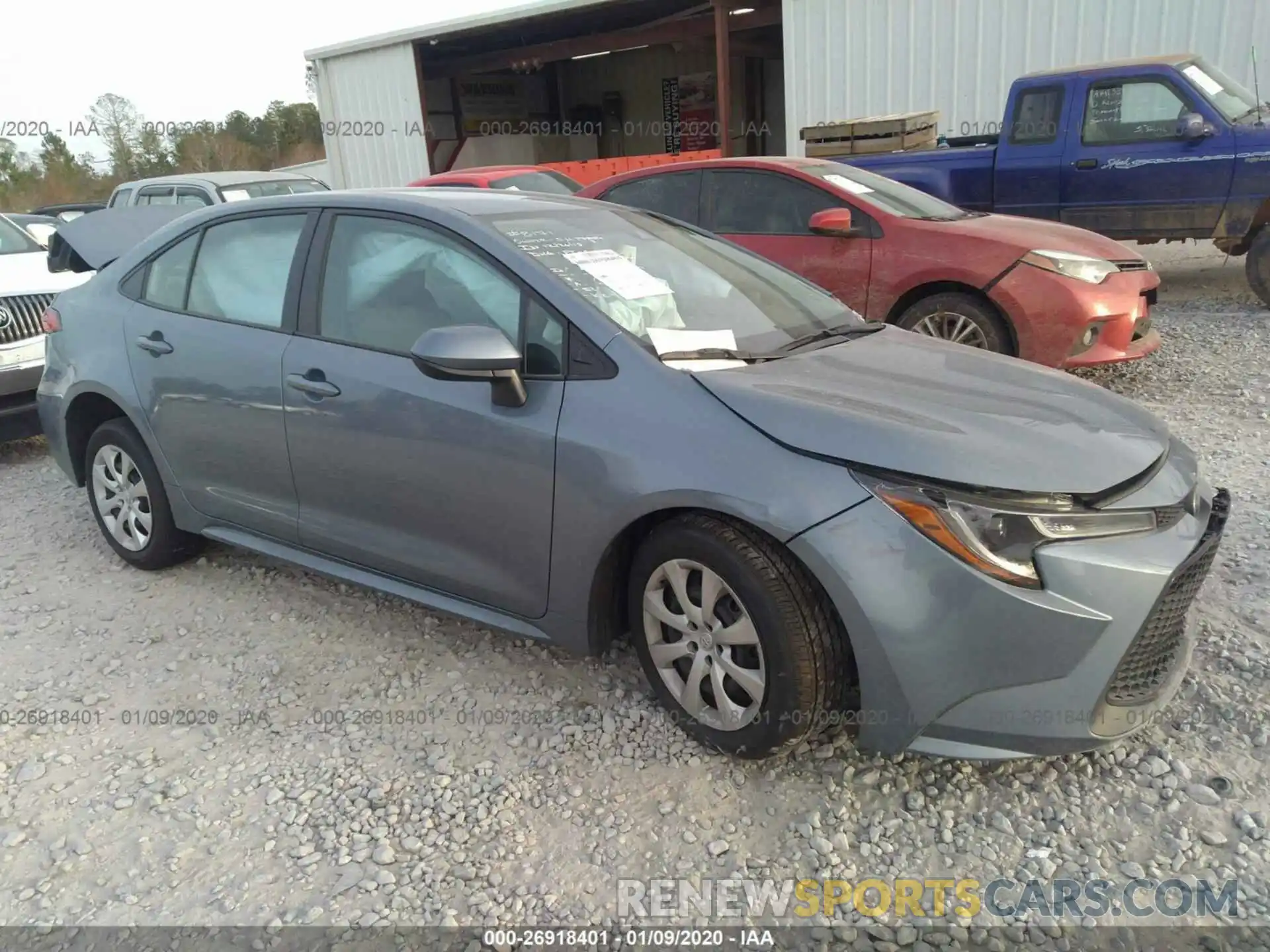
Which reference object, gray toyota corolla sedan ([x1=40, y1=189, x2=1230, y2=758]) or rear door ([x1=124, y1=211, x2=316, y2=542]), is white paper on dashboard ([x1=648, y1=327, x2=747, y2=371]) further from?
rear door ([x1=124, y1=211, x2=316, y2=542])

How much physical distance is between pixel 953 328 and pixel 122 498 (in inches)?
181

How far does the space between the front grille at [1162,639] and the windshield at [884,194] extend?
4015 mm

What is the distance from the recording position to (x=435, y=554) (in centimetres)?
298

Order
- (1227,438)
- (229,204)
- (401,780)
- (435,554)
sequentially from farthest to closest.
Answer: (1227,438)
(229,204)
(435,554)
(401,780)

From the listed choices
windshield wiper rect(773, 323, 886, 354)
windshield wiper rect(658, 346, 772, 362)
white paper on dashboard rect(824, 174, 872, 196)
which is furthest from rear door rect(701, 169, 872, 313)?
windshield wiper rect(658, 346, 772, 362)

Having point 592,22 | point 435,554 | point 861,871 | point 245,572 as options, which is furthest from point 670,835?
point 592,22

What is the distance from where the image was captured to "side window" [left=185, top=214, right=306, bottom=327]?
340 centimetres

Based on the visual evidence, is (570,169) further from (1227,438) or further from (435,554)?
(435,554)

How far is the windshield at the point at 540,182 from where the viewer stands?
888cm

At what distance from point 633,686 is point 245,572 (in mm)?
2003

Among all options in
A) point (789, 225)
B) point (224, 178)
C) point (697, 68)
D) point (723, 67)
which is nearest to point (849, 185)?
point (789, 225)

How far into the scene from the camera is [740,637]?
2449 mm

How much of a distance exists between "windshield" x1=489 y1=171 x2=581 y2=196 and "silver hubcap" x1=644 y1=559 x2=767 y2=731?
6629 mm

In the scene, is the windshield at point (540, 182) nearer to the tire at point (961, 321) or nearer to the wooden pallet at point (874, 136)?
the wooden pallet at point (874, 136)
